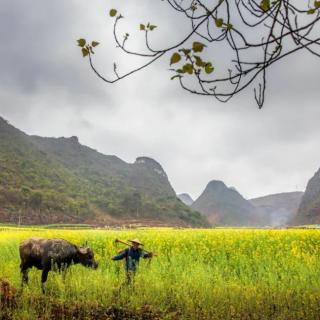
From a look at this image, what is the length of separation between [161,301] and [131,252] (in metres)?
1.43

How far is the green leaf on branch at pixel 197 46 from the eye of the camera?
264 cm

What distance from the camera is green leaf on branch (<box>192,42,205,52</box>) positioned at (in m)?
2.64

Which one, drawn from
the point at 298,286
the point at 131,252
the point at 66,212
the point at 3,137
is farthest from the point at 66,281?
the point at 3,137

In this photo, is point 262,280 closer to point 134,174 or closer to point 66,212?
point 66,212

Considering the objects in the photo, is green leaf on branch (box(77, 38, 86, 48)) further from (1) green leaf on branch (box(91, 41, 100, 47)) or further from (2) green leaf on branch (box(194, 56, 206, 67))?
(2) green leaf on branch (box(194, 56, 206, 67))

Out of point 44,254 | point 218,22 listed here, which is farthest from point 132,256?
point 218,22

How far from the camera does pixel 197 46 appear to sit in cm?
266

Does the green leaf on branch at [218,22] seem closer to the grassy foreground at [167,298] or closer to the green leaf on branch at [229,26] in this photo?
the green leaf on branch at [229,26]

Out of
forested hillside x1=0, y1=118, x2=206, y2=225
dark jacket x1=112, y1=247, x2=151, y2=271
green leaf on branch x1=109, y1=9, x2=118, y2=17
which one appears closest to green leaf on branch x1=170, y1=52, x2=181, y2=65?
green leaf on branch x1=109, y1=9, x2=118, y2=17

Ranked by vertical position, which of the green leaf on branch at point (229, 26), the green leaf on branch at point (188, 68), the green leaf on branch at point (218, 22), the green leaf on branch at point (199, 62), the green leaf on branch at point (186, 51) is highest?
the green leaf on branch at point (218, 22)

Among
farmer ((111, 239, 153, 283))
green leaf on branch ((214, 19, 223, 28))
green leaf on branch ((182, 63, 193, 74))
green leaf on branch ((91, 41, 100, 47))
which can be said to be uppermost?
green leaf on branch ((214, 19, 223, 28))

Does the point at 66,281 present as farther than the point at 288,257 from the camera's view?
No

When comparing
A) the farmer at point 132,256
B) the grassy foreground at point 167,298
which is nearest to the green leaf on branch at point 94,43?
the grassy foreground at point 167,298

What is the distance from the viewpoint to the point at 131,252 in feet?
31.7
